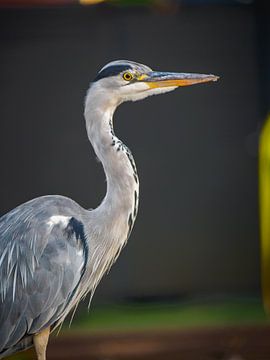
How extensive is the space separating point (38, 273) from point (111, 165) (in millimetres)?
349

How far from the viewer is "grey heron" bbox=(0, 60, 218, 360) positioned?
1950mm

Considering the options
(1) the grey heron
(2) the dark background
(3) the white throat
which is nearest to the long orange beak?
(1) the grey heron

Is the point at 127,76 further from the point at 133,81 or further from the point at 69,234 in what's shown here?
the point at 69,234

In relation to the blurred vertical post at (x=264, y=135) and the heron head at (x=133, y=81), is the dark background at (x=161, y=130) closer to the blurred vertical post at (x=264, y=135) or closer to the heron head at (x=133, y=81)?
the blurred vertical post at (x=264, y=135)

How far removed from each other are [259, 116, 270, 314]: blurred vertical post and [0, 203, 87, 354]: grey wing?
1.93 metres

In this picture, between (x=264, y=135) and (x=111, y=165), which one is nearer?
(x=111, y=165)

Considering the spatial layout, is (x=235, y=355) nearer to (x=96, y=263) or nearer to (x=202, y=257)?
(x=202, y=257)

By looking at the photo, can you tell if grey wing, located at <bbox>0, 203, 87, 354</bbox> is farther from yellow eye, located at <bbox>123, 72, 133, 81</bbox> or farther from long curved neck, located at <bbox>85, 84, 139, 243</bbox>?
yellow eye, located at <bbox>123, 72, 133, 81</bbox>

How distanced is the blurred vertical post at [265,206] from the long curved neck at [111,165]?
1.86m

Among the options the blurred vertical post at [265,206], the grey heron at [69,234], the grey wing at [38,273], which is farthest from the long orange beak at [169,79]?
the blurred vertical post at [265,206]

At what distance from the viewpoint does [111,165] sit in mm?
1951

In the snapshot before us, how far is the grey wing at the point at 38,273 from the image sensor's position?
76.8 inches

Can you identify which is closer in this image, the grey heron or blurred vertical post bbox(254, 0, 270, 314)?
the grey heron

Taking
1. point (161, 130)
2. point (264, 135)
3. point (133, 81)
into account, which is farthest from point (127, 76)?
→ point (264, 135)
